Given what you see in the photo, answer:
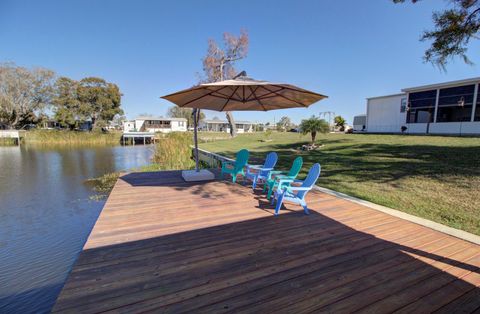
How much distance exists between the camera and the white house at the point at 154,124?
149 feet

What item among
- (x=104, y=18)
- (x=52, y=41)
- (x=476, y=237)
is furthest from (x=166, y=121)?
(x=476, y=237)

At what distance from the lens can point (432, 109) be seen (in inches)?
720

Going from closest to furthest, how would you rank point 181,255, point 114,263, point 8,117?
point 114,263, point 181,255, point 8,117

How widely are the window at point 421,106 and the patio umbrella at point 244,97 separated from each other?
18050 millimetres

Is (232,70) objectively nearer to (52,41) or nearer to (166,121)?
(52,41)

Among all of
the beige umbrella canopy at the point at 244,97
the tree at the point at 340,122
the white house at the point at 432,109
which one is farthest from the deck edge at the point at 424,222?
the tree at the point at 340,122

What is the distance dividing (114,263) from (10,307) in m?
2.02

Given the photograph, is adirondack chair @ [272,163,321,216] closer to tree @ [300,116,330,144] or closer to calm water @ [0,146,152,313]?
calm water @ [0,146,152,313]

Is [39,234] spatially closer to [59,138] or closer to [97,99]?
[59,138]

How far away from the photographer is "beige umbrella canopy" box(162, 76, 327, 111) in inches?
164

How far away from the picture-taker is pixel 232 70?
85.4 feet

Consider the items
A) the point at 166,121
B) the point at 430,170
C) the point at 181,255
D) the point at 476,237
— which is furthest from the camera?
the point at 166,121

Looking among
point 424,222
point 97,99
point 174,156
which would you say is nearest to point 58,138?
point 97,99

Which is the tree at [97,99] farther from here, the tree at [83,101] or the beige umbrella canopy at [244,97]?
the beige umbrella canopy at [244,97]
